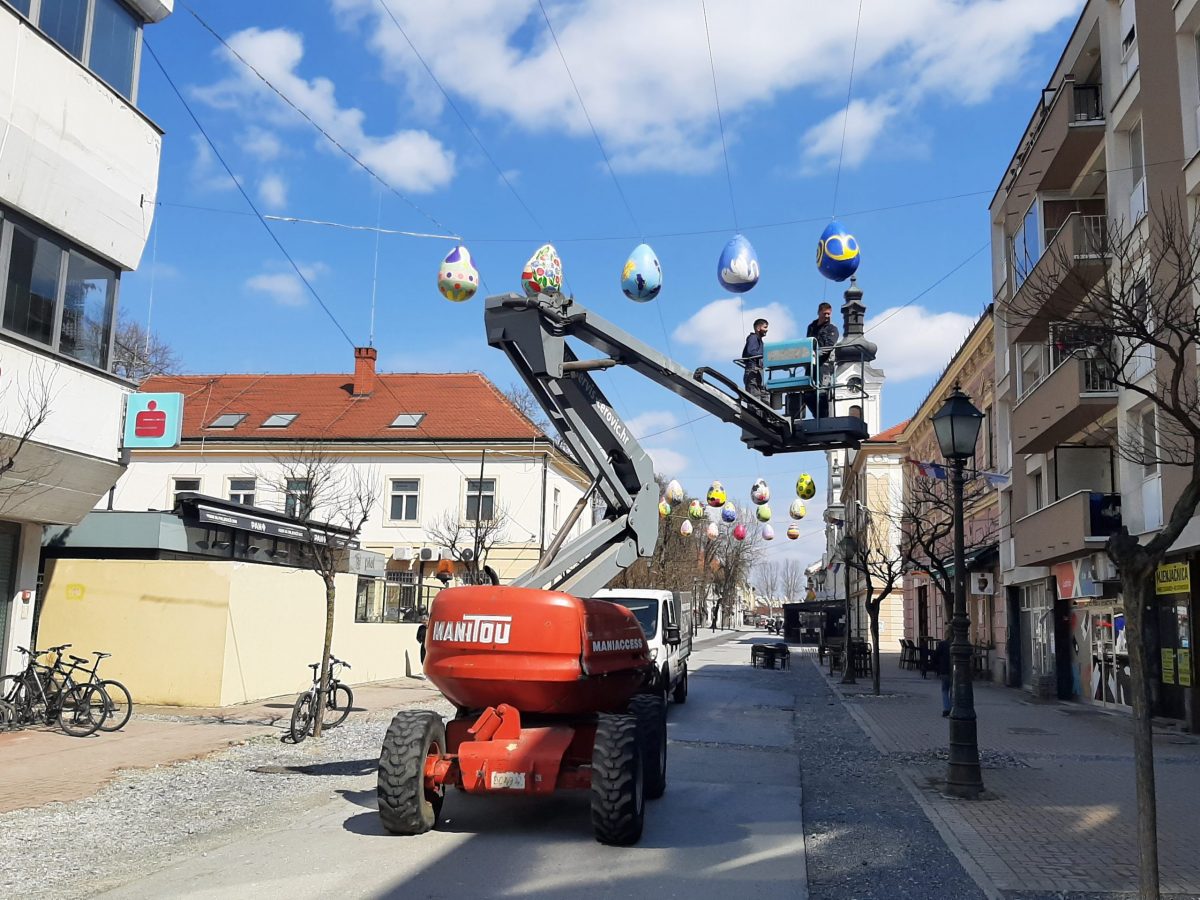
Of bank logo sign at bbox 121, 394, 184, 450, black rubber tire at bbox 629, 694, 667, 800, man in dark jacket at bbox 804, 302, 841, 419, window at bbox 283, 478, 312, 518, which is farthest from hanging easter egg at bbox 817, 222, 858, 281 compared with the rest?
window at bbox 283, 478, 312, 518

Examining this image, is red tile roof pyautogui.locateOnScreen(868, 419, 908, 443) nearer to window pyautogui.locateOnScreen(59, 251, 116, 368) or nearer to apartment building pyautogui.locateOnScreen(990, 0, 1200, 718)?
apartment building pyautogui.locateOnScreen(990, 0, 1200, 718)

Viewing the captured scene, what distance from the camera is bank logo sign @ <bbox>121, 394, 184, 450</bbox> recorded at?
16062 mm

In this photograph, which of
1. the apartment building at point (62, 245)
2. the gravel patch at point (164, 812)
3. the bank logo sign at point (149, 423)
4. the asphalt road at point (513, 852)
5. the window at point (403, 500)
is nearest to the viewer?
the asphalt road at point (513, 852)

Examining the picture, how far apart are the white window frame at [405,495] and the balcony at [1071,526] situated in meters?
23.2

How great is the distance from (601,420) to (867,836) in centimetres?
492

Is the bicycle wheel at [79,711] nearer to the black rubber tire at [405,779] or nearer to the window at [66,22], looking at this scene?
the black rubber tire at [405,779]

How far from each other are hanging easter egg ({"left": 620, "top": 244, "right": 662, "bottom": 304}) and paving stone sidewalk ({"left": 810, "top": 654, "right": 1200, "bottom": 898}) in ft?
20.0

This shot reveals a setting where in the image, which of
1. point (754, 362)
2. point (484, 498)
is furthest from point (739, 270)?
point (484, 498)

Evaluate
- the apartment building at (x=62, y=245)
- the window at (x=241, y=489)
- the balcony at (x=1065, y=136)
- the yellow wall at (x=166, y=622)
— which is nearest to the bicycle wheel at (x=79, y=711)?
the apartment building at (x=62, y=245)

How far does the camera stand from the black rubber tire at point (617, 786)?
7.98 meters

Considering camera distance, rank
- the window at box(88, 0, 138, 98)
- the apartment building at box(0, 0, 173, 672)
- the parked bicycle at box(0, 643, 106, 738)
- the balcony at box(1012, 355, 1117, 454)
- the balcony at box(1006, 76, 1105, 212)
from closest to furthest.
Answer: the apartment building at box(0, 0, 173, 672)
the parked bicycle at box(0, 643, 106, 738)
the window at box(88, 0, 138, 98)
the balcony at box(1012, 355, 1117, 454)
the balcony at box(1006, 76, 1105, 212)

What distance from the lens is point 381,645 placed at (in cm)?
2559

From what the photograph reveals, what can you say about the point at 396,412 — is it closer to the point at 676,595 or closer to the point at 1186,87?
the point at 676,595

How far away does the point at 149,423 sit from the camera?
1609 cm
